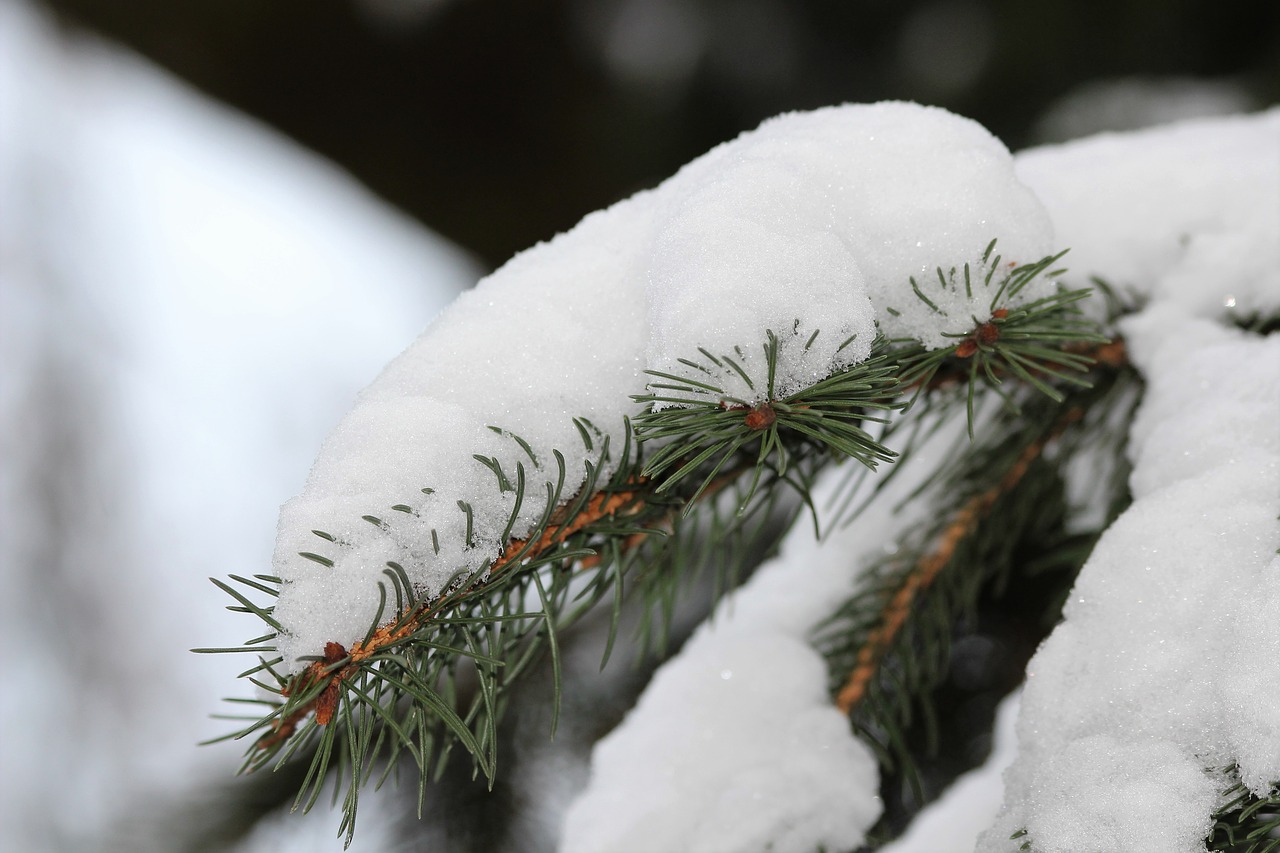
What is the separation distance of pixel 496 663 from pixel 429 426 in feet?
0.33

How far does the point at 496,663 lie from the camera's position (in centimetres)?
32

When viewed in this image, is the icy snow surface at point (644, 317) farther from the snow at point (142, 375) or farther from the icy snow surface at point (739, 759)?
the snow at point (142, 375)

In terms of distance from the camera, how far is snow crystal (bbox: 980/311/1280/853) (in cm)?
29

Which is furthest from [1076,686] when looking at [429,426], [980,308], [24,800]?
[24,800]

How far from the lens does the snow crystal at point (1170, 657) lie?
0.29m

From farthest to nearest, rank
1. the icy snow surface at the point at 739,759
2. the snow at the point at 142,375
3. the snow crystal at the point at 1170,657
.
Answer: the snow at the point at 142,375
the icy snow surface at the point at 739,759
the snow crystal at the point at 1170,657

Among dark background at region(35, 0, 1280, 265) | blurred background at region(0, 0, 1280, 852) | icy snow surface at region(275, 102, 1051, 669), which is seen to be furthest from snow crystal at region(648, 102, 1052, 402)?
dark background at region(35, 0, 1280, 265)

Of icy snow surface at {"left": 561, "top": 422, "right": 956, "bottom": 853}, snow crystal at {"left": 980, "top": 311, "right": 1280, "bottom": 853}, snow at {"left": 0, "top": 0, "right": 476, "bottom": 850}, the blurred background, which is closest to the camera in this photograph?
snow crystal at {"left": 980, "top": 311, "right": 1280, "bottom": 853}

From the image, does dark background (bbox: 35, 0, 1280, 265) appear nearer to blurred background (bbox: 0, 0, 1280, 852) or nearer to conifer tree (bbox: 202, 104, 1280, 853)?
blurred background (bbox: 0, 0, 1280, 852)

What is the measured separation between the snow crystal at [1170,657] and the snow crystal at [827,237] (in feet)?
0.37

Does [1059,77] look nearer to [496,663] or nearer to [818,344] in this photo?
[818,344]

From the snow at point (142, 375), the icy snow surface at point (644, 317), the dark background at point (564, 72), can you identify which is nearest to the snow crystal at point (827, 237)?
the icy snow surface at point (644, 317)

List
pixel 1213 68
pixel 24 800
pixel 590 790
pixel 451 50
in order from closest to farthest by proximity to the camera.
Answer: pixel 590 790 → pixel 1213 68 → pixel 451 50 → pixel 24 800

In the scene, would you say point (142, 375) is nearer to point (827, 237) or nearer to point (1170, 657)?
point (827, 237)
